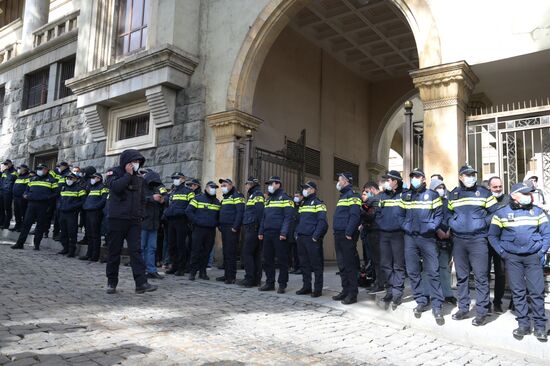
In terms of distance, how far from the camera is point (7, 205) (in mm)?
12414

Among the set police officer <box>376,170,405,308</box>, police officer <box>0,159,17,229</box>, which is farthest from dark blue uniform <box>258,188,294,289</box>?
police officer <box>0,159,17,229</box>

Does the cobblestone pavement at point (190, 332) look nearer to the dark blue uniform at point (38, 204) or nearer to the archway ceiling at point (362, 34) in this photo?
the dark blue uniform at point (38, 204)

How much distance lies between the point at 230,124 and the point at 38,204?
14.7ft

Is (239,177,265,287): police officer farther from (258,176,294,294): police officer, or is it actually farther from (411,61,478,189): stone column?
(411,61,478,189): stone column

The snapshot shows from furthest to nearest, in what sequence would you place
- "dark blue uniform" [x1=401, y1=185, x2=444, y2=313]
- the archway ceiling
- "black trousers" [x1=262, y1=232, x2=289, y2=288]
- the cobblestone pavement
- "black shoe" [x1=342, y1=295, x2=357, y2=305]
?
the archway ceiling < "black trousers" [x1=262, y1=232, x2=289, y2=288] < "black shoe" [x1=342, y1=295, x2=357, y2=305] < "dark blue uniform" [x1=401, y1=185, x2=444, y2=313] < the cobblestone pavement

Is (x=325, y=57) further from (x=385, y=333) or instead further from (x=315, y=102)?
(x=385, y=333)

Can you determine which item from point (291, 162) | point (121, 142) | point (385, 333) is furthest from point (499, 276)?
point (121, 142)

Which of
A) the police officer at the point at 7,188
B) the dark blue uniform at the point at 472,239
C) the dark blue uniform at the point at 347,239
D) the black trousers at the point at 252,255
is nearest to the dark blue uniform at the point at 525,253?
the dark blue uniform at the point at 472,239

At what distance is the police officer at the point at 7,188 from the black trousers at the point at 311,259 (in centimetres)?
852

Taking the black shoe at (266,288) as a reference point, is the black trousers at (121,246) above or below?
above

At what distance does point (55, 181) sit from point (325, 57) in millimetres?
9143

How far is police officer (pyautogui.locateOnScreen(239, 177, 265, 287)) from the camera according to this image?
8000mm

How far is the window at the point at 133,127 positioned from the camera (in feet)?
43.1

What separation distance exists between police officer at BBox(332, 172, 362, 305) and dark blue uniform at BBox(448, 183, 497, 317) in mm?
1415
